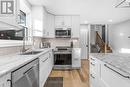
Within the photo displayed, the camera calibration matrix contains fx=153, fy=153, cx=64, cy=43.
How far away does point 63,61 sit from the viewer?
626 centimetres

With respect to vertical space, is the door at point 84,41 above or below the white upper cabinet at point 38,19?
below

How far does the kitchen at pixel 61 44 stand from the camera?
6.34ft

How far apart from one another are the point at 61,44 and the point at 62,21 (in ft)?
3.48

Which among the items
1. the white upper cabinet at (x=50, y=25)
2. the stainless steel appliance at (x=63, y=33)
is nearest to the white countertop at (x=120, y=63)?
the stainless steel appliance at (x=63, y=33)

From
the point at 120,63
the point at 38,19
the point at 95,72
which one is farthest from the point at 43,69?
the point at 120,63

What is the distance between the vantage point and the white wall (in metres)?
8.11

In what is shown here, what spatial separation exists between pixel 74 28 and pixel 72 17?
50cm

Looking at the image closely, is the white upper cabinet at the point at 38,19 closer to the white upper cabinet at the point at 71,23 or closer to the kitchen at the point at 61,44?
the kitchen at the point at 61,44

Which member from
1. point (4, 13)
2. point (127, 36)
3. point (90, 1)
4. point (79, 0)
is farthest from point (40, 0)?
point (127, 36)

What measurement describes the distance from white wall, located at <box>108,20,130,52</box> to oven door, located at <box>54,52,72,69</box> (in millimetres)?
3551

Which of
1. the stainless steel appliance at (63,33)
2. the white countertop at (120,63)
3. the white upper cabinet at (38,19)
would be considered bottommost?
the white countertop at (120,63)

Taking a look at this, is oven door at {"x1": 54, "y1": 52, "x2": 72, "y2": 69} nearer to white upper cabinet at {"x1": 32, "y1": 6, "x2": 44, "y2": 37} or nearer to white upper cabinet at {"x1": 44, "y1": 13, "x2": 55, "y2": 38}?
white upper cabinet at {"x1": 44, "y1": 13, "x2": 55, "y2": 38}

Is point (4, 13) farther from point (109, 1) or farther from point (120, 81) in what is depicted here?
point (109, 1)

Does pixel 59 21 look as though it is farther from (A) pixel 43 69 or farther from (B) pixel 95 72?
(B) pixel 95 72
